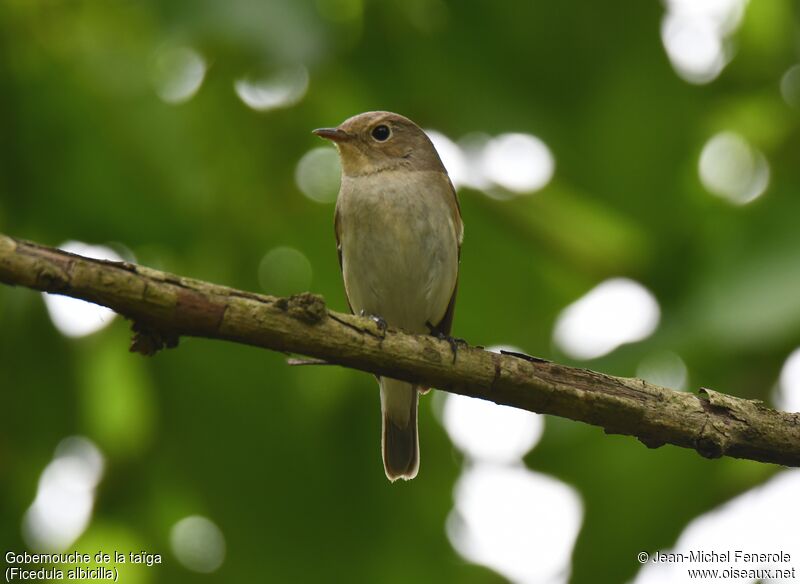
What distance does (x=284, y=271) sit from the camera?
5500 millimetres

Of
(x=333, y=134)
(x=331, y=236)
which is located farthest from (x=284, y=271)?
(x=333, y=134)

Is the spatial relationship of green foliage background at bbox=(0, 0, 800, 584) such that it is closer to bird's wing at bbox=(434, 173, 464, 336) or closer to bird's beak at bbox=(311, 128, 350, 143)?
bird's beak at bbox=(311, 128, 350, 143)

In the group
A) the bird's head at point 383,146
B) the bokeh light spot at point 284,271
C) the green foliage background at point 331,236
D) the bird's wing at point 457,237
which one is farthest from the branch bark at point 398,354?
the bird's head at point 383,146

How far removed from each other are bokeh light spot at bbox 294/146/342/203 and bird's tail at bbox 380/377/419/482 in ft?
3.75

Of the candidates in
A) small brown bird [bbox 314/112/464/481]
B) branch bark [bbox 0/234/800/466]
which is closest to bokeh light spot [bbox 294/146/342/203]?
small brown bird [bbox 314/112/464/481]

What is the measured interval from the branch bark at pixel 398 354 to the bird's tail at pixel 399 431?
176 cm

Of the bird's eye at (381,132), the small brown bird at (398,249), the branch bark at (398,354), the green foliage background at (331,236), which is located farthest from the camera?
the bird's eye at (381,132)

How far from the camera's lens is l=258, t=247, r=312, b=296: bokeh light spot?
5.39m

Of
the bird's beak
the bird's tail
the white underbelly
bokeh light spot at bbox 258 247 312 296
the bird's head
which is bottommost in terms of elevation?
the bird's tail

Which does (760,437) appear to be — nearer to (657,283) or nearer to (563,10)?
(657,283)

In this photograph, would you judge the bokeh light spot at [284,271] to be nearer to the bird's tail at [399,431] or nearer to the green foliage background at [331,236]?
the green foliage background at [331,236]

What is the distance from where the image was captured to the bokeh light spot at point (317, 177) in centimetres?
585

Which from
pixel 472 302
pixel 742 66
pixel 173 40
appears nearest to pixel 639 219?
pixel 472 302

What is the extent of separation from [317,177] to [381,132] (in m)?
0.84
